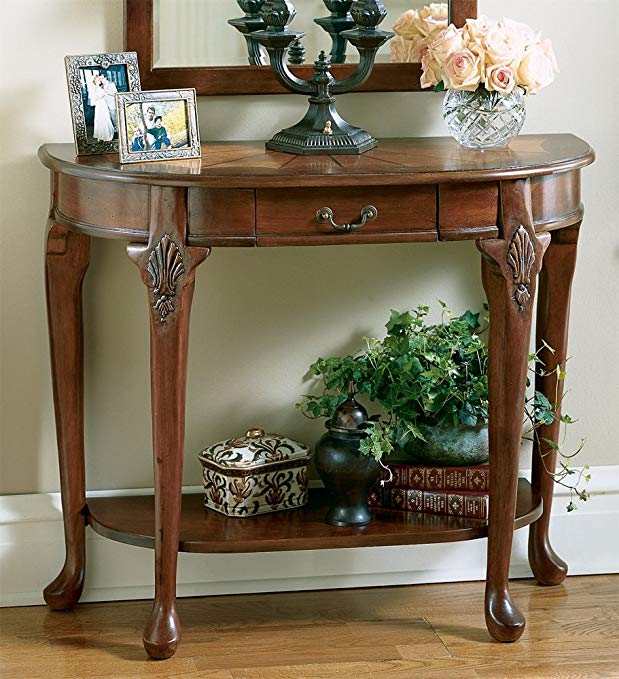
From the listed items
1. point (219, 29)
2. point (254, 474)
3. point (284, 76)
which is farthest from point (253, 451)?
point (219, 29)

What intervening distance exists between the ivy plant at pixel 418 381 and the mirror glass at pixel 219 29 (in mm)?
609

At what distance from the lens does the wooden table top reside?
2.02 m

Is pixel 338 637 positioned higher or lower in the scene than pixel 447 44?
lower

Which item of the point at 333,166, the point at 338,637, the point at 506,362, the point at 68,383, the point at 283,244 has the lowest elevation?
the point at 338,637

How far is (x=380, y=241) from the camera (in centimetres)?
210

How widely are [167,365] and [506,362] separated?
0.66 meters

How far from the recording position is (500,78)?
2174 millimetres

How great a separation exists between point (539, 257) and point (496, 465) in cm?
43

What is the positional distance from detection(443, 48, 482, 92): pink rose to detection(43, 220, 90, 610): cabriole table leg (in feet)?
2.79

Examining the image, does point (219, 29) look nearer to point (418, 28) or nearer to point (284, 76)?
point (284, 76)

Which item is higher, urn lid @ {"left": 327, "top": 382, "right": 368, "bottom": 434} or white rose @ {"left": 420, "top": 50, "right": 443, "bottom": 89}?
white rose @ {"left": 420, "top": 50, "right": 443, "bottom": 89}

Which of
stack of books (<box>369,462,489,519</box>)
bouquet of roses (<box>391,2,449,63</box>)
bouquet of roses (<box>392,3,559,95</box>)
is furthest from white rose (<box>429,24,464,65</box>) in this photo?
stack of books (<box>369,462,489,519</box>)

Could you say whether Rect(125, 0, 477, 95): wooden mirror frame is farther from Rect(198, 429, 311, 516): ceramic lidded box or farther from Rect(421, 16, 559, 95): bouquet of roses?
Rect(198, 429, 311, 516): ceramic lidded box

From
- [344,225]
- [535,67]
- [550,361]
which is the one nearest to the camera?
[344,225]
